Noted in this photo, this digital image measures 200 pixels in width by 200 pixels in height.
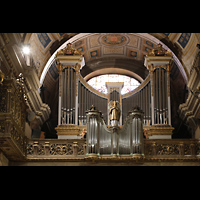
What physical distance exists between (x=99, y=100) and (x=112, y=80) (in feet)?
8.12

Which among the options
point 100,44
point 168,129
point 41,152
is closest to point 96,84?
point 100,44

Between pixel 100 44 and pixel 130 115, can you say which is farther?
pixel 100 44

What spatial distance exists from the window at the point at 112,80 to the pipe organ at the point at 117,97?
Answer: 1854 millimetres

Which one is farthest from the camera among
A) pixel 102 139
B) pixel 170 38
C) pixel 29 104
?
pixel 170 38

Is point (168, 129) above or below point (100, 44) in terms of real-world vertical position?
below

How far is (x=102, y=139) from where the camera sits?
1253cm

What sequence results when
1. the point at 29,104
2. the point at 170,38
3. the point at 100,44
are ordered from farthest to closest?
the point at 100,44
the point at 170,38
the point at 29,104

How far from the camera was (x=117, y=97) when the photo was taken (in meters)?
15.7

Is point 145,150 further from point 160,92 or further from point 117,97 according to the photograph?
point 117,97

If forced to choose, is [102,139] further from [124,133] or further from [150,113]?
[150,113]

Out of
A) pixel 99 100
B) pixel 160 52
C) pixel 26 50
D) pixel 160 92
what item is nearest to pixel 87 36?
pixel 99 100

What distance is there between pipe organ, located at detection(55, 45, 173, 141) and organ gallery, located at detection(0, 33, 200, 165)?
1.2 inches

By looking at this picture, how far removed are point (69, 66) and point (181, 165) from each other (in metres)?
5.12

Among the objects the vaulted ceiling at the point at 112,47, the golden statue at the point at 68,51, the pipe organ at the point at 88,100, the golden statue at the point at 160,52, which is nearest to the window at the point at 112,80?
the vaulted ceiling at the point at 112,47
